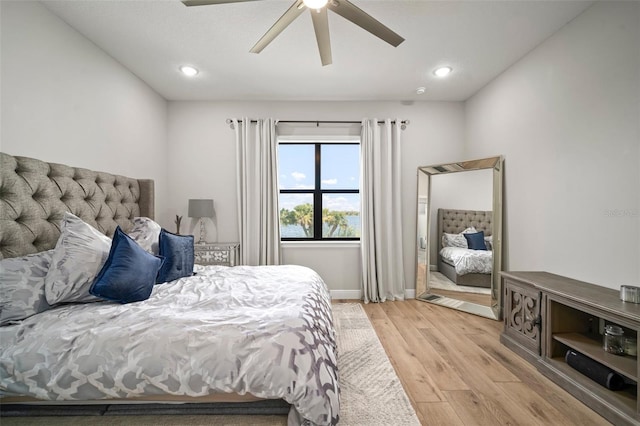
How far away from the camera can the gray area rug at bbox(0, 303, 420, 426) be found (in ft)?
4.21

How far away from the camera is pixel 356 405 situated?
1.54 metres

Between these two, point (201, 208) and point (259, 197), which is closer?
point (201, 208)

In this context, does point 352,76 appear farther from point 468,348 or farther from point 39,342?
point 39,342

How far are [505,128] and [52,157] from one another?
13.1 feet

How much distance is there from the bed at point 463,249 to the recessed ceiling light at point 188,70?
314cm

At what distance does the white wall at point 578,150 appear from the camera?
1.71 m

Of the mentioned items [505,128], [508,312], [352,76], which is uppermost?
[352,76]

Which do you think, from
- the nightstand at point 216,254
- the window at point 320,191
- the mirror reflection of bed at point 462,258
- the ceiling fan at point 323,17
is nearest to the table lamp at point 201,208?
the nightstand at point 216,254

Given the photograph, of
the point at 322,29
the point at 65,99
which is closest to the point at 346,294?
the point at 322,29

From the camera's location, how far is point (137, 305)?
5.09 ft

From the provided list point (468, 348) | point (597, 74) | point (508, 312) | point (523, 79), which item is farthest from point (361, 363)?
point (523, 79)

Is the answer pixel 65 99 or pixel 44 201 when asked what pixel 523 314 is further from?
pixel 65 99

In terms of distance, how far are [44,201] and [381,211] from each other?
3.10m

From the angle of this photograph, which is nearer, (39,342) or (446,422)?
(39,342)
